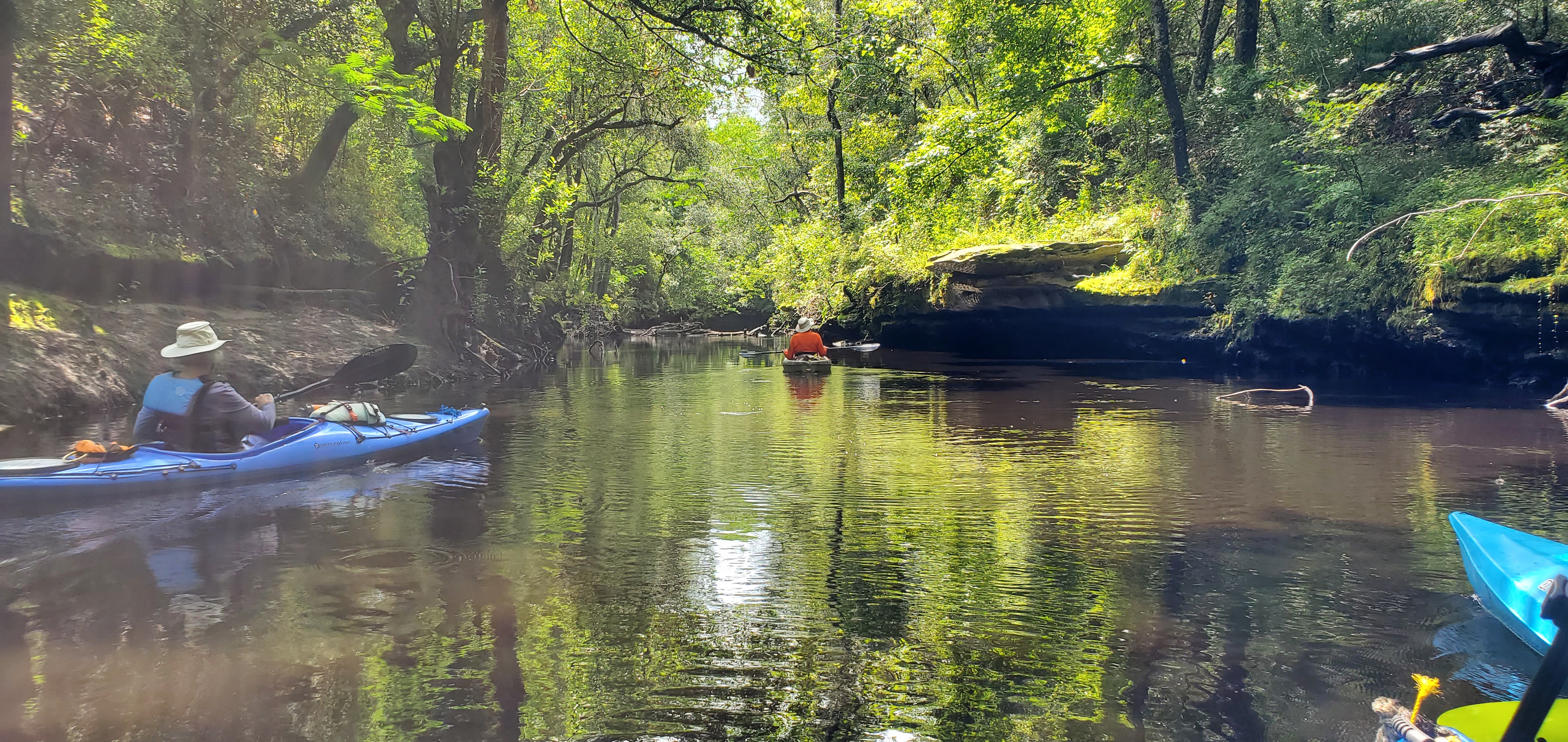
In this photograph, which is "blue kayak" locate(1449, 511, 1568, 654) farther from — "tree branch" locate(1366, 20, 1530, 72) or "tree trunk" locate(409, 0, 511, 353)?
"tree trunk" locate(409, 0, 511, 353)

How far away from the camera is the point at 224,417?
7602 millimetres

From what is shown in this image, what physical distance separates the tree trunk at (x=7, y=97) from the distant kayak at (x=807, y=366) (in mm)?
14110

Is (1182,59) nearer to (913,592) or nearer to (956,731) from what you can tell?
(913,592)

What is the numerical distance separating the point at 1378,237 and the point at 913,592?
44.3 feet

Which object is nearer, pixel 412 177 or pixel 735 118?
pixel 412 177

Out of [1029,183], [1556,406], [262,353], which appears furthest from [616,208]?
[1556,406]

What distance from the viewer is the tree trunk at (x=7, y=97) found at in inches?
419

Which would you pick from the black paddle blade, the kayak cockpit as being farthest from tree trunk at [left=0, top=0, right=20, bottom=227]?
the kayak cockpit

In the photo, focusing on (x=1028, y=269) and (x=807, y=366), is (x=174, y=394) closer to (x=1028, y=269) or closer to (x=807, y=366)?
(x=807, y=366)

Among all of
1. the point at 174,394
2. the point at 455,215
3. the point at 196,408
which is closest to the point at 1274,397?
the point at 196,408

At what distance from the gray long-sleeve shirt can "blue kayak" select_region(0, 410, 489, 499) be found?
0.60 feet

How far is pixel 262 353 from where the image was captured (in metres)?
14.9

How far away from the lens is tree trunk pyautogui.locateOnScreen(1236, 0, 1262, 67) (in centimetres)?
1783

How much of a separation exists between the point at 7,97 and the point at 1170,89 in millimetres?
19176
